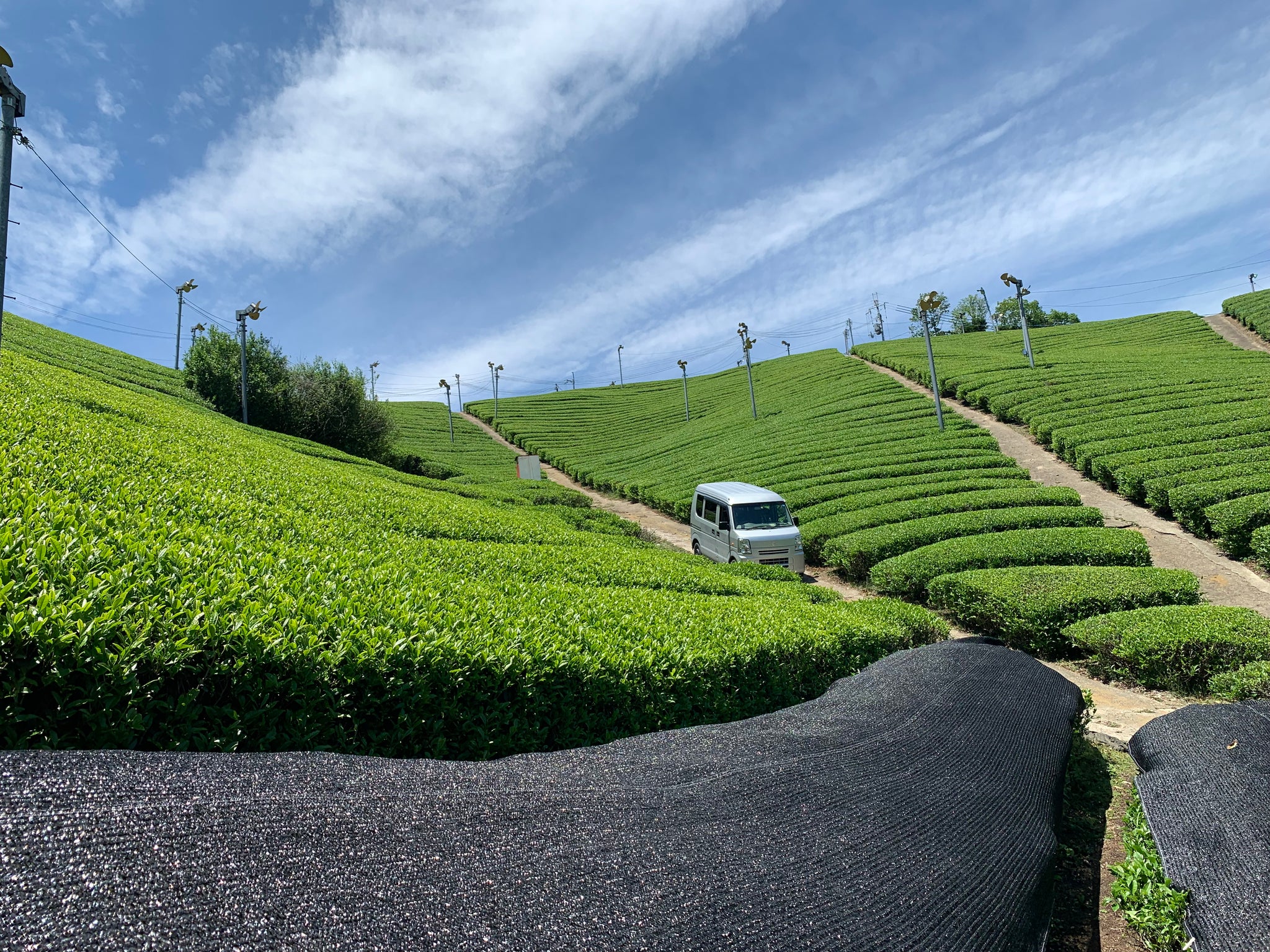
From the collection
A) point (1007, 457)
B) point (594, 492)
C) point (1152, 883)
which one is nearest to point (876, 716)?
point (1152, 883)

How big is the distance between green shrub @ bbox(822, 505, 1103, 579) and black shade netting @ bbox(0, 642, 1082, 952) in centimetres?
1042

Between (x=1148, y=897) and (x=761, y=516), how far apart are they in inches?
444

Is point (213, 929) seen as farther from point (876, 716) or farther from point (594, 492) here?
point (594, 492)

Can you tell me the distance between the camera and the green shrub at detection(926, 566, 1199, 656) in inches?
350

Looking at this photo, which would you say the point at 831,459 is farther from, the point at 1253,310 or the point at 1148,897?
the point at 1253,310

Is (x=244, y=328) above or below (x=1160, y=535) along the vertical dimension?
above

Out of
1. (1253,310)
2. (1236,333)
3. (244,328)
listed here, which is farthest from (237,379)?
(1253,310)

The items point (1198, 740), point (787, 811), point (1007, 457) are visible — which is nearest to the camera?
point (787, 811)

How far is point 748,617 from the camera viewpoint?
6.30m

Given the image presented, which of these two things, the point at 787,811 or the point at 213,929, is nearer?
the point at 213,929

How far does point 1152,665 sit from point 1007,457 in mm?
14287

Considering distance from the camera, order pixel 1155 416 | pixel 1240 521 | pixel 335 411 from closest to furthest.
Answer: pixel 1240 521, pixel 1155 416, pixel 335 411

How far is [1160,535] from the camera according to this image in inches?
559

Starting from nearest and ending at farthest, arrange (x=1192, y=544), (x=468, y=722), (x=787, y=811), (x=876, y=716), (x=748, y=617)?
1. (x=787, y=811)
2. (x=468, y=722)
3. (x=876, y=716)
4. (x=748, y=617)
5. (x=1192, y=544)
